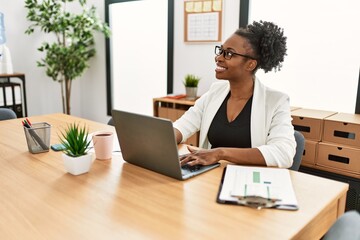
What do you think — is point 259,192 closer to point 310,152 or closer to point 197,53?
point 310,152

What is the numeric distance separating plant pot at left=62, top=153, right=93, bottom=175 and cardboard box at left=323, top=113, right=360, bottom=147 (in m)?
1.69

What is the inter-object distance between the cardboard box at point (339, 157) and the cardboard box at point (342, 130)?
4 cm

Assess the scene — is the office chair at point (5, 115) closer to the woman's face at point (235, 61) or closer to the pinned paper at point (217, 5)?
the woman's face at point (235, 61)

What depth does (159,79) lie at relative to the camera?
3957 mm

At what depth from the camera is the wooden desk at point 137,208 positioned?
913mm

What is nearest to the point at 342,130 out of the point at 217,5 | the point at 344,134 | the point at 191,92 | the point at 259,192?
the point at 344,134

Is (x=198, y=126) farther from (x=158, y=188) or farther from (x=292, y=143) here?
(x=158, y=188)

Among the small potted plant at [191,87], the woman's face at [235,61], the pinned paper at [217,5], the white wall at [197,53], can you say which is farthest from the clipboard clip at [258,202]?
the pinned paper at [217,5]

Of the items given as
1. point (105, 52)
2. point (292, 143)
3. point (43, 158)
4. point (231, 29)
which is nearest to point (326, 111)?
point (231, 29)

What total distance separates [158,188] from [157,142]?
0.16 metres

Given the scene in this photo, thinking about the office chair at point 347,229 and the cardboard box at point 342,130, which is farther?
the cardboard box at point 342,130

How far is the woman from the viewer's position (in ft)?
5.32

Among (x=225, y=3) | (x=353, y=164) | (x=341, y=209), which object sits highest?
(x=225, y=3)

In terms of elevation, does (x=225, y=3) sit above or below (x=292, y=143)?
above
